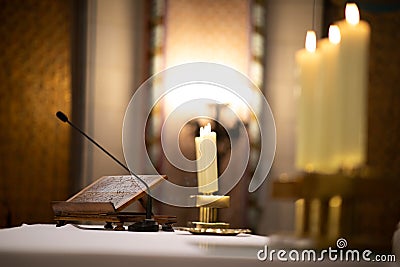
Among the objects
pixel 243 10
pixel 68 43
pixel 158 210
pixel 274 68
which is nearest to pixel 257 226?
pixel 158 210

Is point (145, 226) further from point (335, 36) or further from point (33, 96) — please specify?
point (33, 96)

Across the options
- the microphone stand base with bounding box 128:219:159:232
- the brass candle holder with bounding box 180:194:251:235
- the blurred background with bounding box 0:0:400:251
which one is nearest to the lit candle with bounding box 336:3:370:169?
the brass candle holder with bounding box 180:194:251:235

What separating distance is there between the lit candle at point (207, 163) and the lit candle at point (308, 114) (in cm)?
94

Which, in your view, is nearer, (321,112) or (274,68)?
(321,112)

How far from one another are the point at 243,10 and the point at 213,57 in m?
0.27

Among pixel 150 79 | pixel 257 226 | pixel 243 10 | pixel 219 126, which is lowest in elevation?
pixel 257 226

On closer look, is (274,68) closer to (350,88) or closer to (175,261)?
(175,261)

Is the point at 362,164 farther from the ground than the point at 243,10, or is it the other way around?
the point at 243,10

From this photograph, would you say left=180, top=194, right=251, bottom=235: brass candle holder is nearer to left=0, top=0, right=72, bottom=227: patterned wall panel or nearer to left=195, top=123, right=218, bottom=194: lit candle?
left=195, top=123, right=218, bottom=194: lit candle

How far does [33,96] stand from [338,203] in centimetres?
308

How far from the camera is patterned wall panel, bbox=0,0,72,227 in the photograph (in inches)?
137

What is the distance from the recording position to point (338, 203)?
Result: 23.3 inches

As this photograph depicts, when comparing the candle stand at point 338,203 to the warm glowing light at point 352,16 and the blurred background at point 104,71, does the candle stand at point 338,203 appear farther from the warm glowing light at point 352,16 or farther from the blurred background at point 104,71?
the blurred background at point 104,71

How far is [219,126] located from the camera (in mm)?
3328
